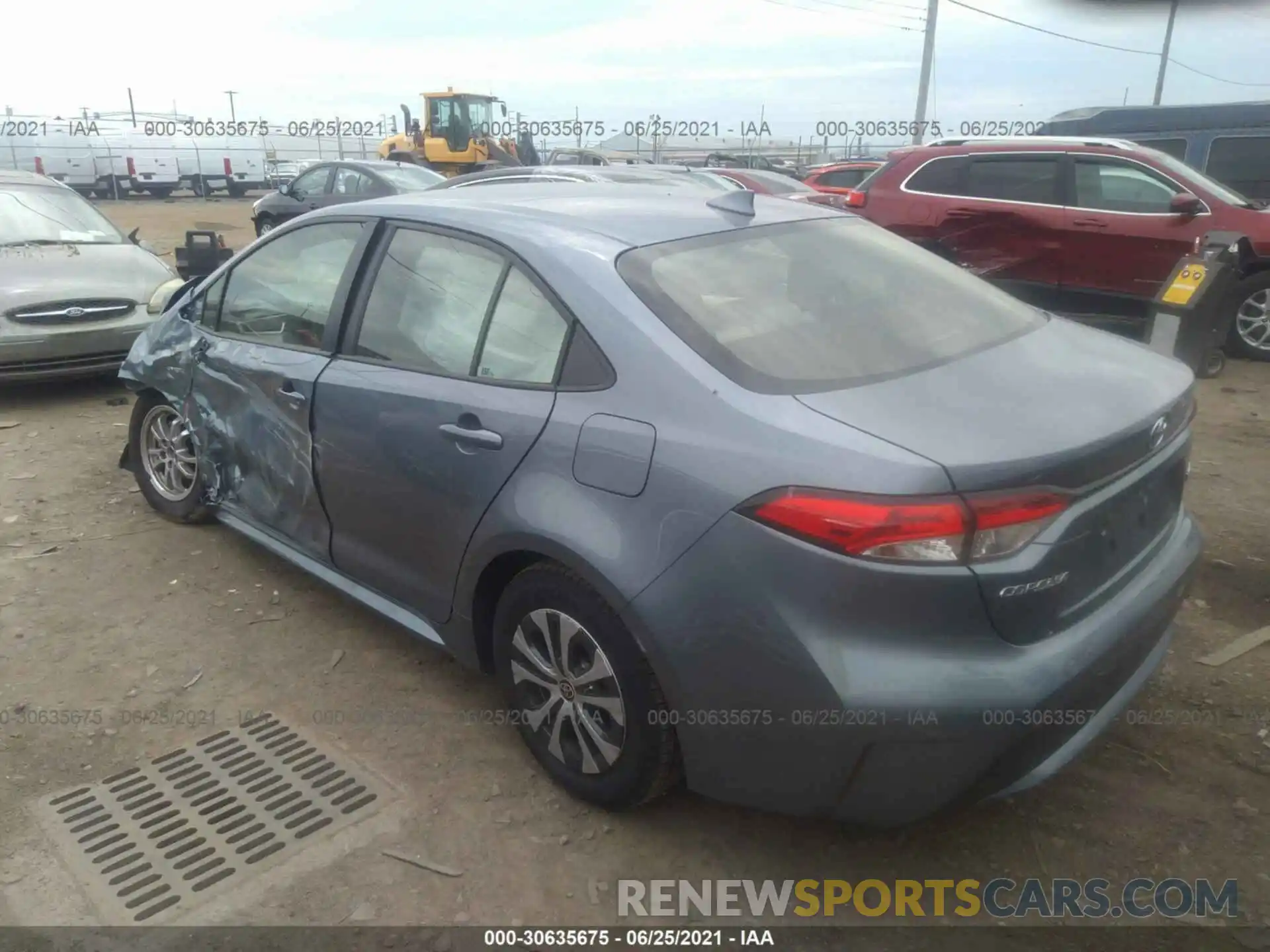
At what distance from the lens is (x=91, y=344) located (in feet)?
21.6

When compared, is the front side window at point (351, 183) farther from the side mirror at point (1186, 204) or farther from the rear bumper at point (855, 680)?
the rear bumper at point (855, 680)

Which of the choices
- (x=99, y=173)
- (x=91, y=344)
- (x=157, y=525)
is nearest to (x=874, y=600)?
(x=157, y=525)

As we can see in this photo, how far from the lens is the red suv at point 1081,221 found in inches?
305

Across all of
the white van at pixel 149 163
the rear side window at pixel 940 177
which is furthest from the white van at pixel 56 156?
the rear side window at pixel 940 177

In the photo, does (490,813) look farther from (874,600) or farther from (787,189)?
(787,189)

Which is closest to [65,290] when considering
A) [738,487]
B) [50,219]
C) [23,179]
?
[50,219]

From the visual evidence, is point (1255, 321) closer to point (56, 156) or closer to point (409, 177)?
point (409, 177)

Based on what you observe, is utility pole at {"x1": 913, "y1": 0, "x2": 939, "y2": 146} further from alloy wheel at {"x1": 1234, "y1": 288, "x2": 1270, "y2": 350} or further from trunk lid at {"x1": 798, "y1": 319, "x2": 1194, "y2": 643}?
trunk lid at {"x1": 798, "y1": 319, "x2": 1194, "y2": 643}

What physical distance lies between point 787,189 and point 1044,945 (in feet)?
37.3

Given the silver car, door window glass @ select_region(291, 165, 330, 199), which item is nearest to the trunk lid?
the silver car

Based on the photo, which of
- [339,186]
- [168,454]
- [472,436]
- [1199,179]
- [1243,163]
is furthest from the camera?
[339,186]

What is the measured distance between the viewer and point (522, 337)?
107 inches

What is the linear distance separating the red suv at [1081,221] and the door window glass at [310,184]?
1007 centimetres

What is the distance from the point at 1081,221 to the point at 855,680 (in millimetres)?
7336
